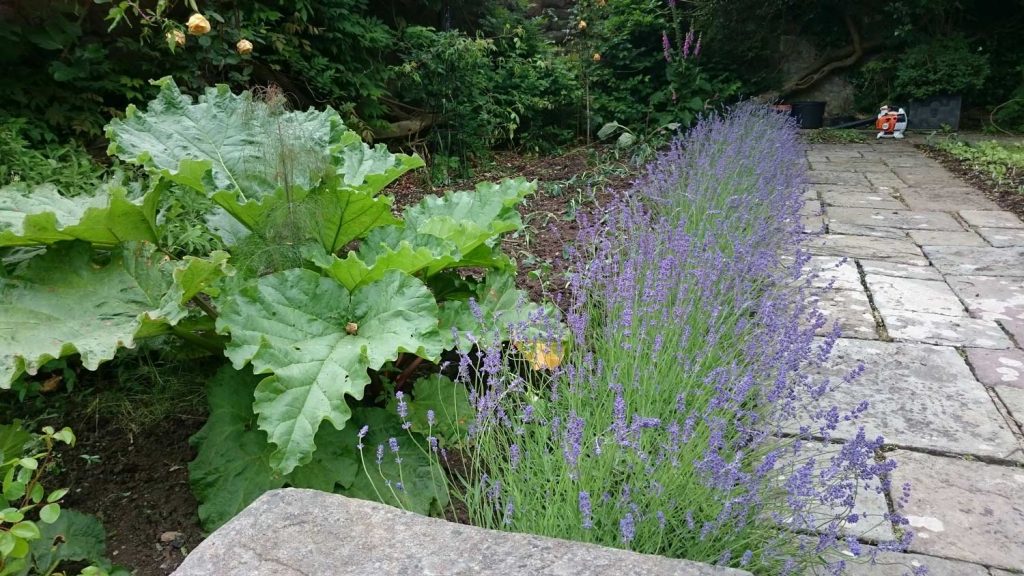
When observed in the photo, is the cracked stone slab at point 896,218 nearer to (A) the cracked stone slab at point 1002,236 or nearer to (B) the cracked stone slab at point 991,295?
(A) the cracked stone slab at point 1002,236

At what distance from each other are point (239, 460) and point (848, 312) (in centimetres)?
260

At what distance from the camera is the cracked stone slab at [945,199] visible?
4945 millimetres

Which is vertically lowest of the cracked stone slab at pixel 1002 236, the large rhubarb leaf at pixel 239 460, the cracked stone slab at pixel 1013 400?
the cracked stone slab at pixel 1013 400

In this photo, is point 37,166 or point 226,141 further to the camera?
point 37,166

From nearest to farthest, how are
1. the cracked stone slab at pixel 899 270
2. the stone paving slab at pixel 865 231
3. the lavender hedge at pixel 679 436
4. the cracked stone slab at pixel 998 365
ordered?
the lavender hedge at pixel 679 436 → the cracked stone slab at pixel 998 365 → the cracked stone slab at pixel 899 270 → the stone paving slab at pixel 865 231

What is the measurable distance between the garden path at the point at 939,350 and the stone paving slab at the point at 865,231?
0.01 m

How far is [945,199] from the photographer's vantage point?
17.0ft

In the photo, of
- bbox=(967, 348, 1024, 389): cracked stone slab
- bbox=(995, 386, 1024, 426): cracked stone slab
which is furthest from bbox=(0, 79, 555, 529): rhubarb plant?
bbox=(967, 348, 1024, 389): cracked stone slab

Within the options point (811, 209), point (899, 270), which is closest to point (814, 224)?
point (811, 209)

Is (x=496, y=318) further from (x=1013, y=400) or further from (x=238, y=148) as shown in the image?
(x=1013, y=400)

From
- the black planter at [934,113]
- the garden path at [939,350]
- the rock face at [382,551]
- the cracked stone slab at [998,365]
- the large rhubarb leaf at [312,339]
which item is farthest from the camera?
the black planter at [934,113]

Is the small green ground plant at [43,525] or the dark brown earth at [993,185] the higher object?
the small green ground plant at [43,525]

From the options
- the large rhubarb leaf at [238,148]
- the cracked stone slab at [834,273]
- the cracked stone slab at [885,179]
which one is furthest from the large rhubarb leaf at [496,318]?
the cracked stone slab at [885,179]

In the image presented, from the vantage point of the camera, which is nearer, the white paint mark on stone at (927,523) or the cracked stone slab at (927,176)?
the white paint mark on stone at (927,523)
